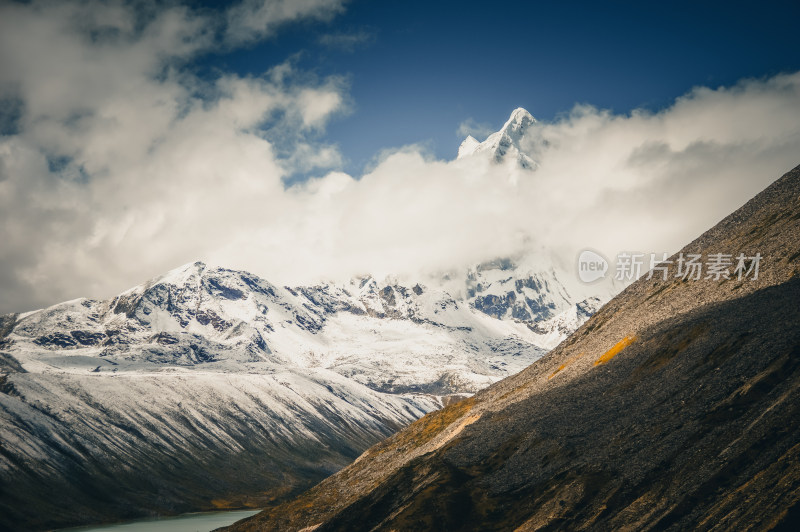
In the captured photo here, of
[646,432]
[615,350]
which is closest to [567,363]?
[615,350]

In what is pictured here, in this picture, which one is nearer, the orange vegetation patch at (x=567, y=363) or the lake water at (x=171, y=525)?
the orange vegetation patch at (x=567, y=363)

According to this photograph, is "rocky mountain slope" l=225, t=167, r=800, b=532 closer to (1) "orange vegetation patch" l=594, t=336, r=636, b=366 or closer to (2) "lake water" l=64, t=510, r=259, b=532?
(1) "orange vegetation patch" l=594, t=336, r=636, b=366

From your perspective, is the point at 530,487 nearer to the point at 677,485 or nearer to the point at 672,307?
the point at 677,485

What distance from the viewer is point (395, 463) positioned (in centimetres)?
11206

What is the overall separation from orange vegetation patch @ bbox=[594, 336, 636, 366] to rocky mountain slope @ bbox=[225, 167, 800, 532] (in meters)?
0.32

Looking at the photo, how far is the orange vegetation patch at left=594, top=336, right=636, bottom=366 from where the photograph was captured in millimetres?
97244

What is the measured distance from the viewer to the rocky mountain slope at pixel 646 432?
49375 millimetres

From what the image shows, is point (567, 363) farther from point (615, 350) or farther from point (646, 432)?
point (646, 432)

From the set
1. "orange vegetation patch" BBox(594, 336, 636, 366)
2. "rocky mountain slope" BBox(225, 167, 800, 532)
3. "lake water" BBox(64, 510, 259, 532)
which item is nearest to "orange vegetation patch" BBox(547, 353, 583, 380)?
"rocky mountain slope" BBox(225, 167, 800, 532)

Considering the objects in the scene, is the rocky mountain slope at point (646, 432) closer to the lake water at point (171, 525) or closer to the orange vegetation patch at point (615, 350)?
the orange vegetation patch at point (615, 350)

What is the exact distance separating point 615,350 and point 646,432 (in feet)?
120

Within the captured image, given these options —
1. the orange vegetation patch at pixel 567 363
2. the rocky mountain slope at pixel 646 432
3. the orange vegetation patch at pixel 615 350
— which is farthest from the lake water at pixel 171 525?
the orange vegetation patch at pixel 615 350

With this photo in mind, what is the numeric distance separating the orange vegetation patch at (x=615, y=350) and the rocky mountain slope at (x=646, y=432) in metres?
0.32

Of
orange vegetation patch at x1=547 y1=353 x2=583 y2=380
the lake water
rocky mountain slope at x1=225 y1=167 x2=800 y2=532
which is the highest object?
the lake water
